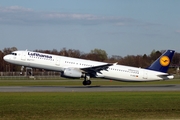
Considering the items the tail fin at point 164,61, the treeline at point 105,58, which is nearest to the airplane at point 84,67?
the tail fin at point 164,61

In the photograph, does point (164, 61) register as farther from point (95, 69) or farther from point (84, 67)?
point (84, 67)

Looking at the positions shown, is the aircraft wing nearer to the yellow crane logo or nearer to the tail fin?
the tail fin

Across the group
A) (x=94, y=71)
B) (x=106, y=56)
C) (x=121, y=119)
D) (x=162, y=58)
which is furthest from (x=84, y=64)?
(x=106, y=56)

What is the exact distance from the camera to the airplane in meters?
47.1

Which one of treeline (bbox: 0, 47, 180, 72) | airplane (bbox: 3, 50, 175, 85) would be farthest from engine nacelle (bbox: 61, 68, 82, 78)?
treeline (bbox: 0, 47, 180, 72)

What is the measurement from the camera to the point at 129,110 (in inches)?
834

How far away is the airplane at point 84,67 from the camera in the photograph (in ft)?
155

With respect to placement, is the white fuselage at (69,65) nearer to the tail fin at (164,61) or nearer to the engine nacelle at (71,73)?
the tail fin at (164,61)

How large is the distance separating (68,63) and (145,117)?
1199 inches

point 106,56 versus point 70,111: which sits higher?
point 106,56

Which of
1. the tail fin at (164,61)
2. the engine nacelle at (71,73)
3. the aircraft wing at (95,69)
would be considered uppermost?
the tail fin at (164,61)

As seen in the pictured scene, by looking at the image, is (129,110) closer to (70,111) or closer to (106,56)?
(70,111)

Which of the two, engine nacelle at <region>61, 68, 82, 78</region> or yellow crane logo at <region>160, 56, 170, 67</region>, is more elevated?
yellow crane logo at <region>160, 56, 170, 67</region>

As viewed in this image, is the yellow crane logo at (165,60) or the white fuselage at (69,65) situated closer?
→ the white fuselage at (69,65)
